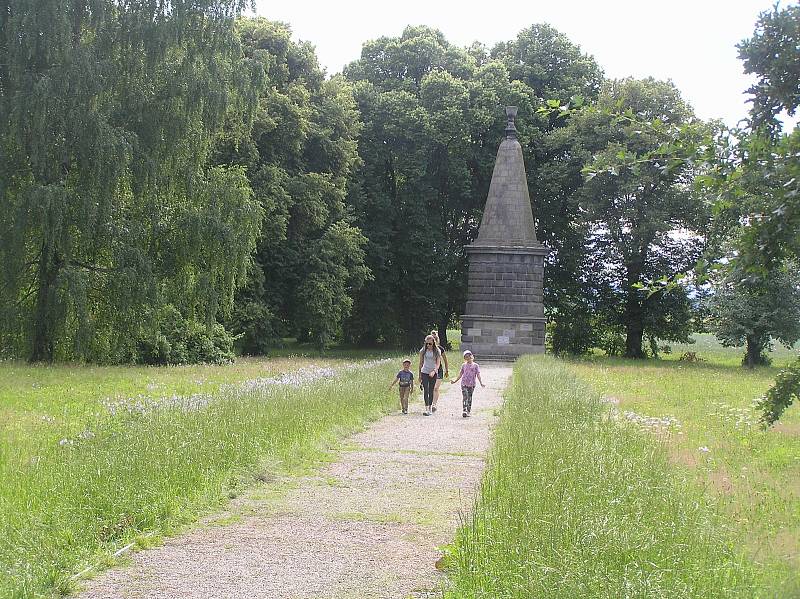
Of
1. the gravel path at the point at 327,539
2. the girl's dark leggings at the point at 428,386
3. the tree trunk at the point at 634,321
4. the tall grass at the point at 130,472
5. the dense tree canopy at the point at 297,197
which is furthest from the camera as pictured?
the tree trunk at the point at 634,321

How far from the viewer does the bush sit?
27156mm

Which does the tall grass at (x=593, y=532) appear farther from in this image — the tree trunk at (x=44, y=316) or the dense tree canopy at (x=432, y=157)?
the dense tree canopy at (x=432, y=157)

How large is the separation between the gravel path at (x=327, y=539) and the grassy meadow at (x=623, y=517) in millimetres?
410

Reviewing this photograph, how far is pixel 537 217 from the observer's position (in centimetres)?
4281

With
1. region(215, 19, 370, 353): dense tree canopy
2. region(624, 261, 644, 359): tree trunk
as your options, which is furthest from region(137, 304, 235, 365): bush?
region(624, 261, 644, 359): tree trunk

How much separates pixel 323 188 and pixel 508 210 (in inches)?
285

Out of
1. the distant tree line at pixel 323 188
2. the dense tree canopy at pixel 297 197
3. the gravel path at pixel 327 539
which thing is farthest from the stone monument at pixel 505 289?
the gravel path at pixel 327 539

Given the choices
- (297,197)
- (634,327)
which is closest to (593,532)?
(297,197)

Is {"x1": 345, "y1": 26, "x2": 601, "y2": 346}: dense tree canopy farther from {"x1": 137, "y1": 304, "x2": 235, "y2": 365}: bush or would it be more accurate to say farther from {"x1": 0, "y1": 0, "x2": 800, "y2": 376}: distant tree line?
{"x1": 137, "y1": 304, "x2": 235, "y2": 365}: bush

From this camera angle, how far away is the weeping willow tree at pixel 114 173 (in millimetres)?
21266

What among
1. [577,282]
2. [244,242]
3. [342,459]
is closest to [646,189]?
[577,282]

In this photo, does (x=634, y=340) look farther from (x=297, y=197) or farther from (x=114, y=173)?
(x=114, y=173)

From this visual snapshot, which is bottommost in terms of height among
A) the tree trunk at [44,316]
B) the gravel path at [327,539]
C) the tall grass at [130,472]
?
the gravel path at [327,539]

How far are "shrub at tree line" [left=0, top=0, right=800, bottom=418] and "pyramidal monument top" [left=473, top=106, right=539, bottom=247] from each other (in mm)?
4171
